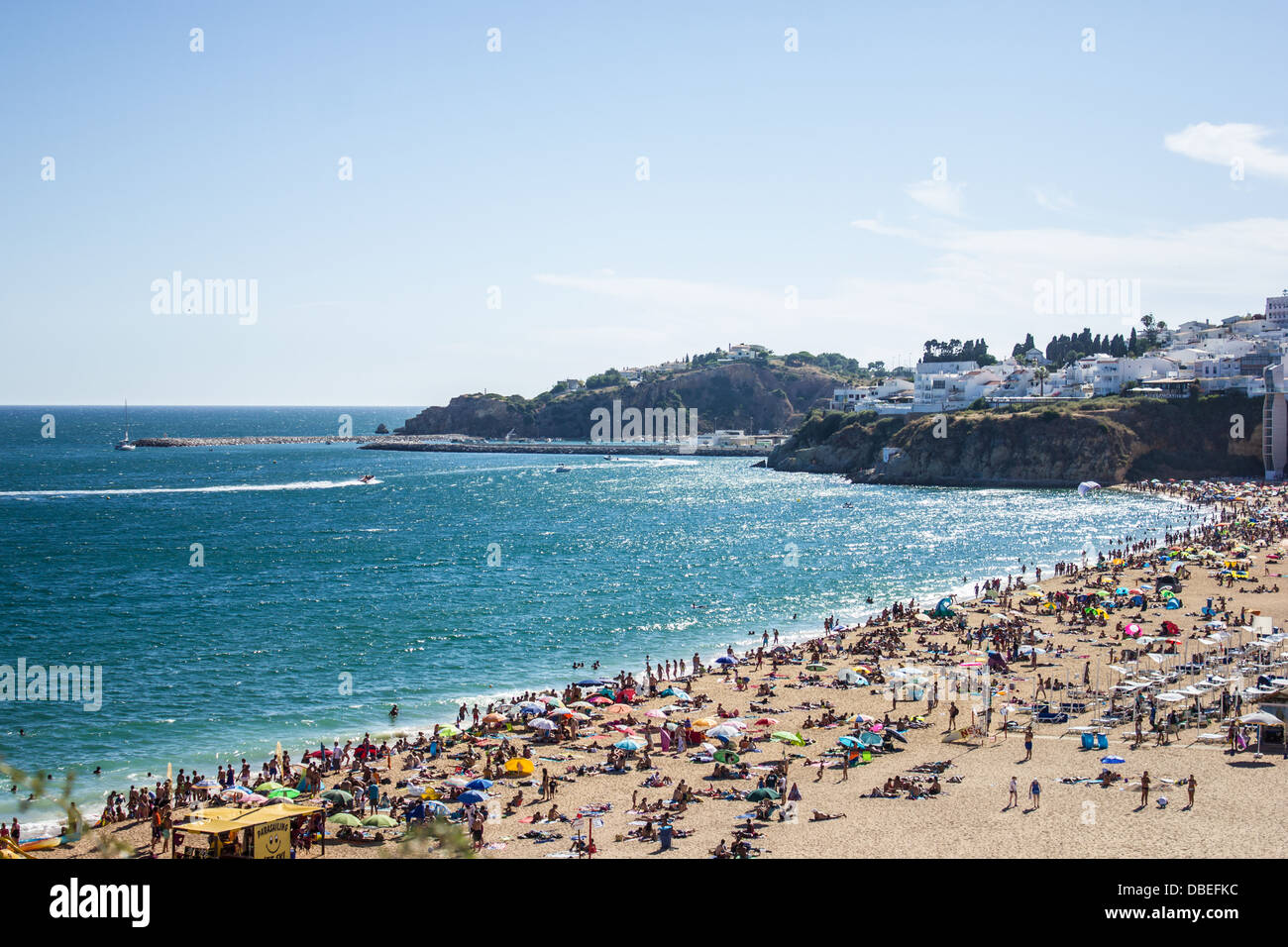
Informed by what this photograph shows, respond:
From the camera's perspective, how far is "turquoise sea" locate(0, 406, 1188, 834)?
3225cm

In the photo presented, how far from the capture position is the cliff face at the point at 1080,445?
102 meters

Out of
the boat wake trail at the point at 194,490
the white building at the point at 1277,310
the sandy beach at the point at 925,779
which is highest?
the white building at the point at 1277,310

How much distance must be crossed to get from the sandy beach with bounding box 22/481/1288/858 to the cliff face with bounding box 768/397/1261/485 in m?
69.8

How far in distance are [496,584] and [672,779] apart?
102 ft

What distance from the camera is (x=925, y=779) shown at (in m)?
24.7

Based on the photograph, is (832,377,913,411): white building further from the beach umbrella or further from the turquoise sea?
the beach umbrella

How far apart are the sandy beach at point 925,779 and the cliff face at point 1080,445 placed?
6981cm

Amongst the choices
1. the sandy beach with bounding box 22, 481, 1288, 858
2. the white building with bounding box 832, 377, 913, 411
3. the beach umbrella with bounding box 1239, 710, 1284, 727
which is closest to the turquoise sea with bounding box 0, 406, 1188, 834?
the sandy beach with bounding box 22, 481, 1288, 858

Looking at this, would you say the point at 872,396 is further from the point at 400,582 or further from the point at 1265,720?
the point at 1265,720

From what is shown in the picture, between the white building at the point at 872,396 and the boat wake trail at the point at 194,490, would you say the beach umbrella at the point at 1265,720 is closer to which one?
the boat wake trail at the point at 194,490

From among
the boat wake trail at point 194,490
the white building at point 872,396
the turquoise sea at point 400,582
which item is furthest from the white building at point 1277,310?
the boat wake trail at point 194,490

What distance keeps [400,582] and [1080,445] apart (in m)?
76.7

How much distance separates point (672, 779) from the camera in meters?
25.5
